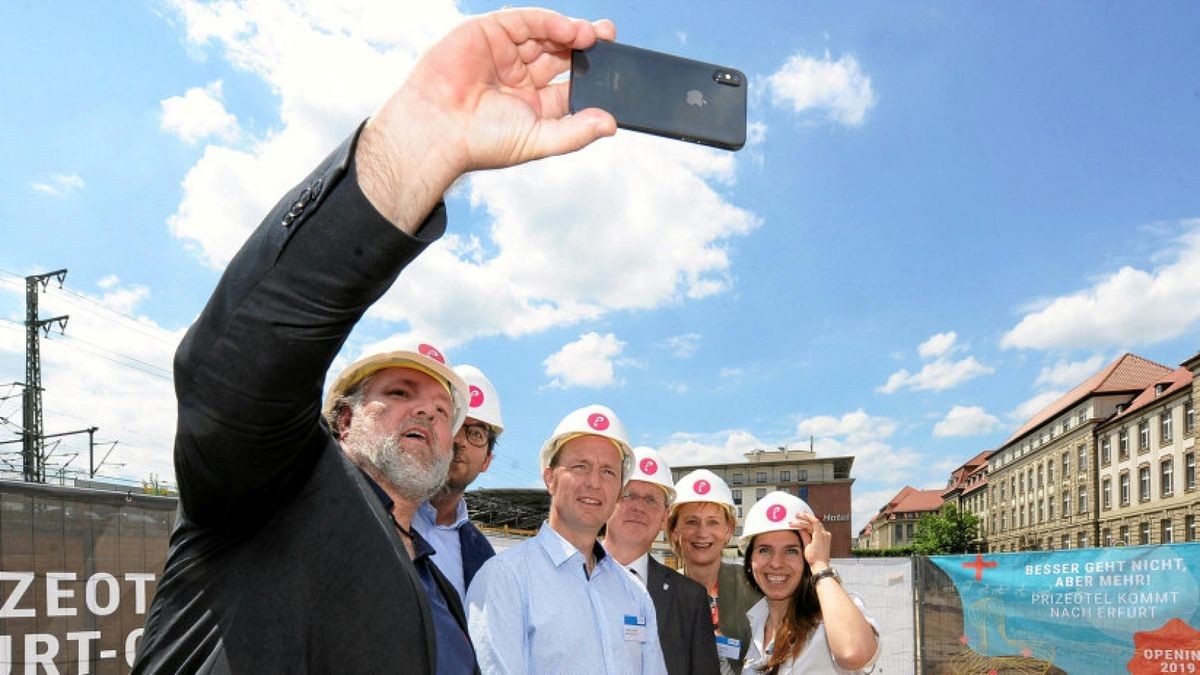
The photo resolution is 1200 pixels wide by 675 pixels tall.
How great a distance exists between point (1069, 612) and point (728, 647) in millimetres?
6138

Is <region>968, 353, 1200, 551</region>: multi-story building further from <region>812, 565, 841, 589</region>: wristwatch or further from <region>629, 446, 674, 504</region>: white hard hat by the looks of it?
<region>812, 565, 841, 589</region>: wristwatch

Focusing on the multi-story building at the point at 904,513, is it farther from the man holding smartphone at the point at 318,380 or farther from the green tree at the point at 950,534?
the man holding smartphone at the point at 318,380

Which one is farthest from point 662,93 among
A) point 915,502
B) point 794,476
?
point 915,502

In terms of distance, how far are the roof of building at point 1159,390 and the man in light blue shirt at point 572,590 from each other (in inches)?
2685

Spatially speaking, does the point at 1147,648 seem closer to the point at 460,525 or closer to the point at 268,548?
the point at 460,525

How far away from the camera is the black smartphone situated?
4.28 ft

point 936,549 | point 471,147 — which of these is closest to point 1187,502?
point 936,549

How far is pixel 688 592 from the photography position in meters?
4.64

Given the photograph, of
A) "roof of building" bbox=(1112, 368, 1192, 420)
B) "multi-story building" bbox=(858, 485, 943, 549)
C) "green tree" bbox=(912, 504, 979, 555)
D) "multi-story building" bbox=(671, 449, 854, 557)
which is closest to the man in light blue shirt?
"roof of building" bbox=(1112, 368, 1192, 420)

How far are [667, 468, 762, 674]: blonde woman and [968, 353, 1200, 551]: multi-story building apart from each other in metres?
62.4

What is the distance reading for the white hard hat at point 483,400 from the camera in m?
5.03

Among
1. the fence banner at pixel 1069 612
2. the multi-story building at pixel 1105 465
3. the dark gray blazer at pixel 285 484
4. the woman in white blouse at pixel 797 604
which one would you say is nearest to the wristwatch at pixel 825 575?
the woman in white blouse at pixel 797 604

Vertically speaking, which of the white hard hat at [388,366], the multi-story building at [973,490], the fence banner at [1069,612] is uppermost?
the white hard hat at [388,366]

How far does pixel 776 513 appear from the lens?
15.6 ft
